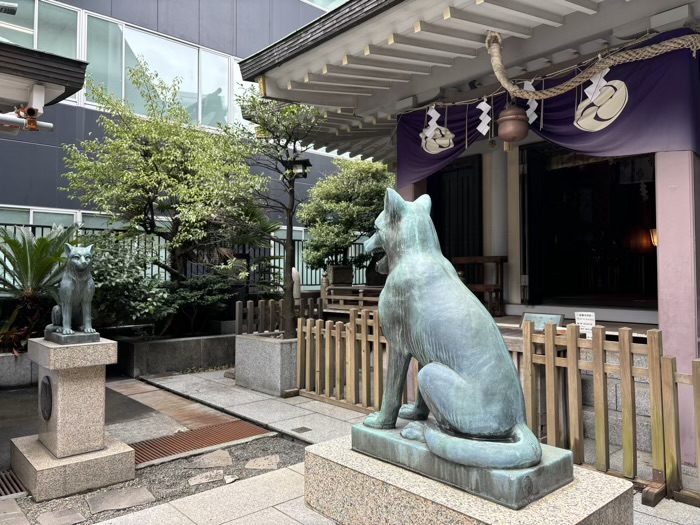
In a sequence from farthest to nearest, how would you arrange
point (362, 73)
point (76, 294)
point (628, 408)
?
point (362, 73) < point (76, 294) < point (628, 408)

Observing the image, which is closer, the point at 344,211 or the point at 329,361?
the point at 329,361

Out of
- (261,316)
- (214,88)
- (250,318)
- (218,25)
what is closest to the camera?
(261,316)

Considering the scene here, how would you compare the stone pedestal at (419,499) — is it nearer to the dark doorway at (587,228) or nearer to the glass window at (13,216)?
the dark doorway at (587,228)

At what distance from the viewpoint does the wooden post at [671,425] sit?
416cm

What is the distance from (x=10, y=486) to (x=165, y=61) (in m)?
14.3

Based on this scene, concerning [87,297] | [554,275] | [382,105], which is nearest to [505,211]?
[554,275]

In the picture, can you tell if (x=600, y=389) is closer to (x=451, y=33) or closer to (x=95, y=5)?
(x=451, y=33)

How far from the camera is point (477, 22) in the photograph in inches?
222

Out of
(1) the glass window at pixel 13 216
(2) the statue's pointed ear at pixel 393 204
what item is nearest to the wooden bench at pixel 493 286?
(2) the statue's pointed ear at pixel 393 204

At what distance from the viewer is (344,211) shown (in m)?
14.2

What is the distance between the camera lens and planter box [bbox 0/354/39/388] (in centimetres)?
881

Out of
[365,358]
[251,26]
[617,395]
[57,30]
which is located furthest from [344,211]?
[617,395]

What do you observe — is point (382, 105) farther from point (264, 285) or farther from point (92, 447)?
point (92, 447)

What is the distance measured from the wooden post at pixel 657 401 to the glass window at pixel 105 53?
14.9 meters
